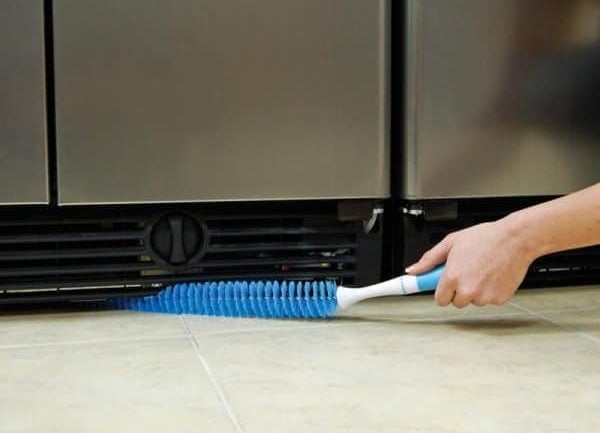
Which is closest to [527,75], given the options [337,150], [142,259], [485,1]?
[485,1]

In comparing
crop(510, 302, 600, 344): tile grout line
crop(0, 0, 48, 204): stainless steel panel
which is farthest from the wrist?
crop(0, 0, 48, 204): stainless steel panel

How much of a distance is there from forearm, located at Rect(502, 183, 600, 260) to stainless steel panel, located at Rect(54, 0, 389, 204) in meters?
0.21

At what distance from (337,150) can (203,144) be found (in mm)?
150

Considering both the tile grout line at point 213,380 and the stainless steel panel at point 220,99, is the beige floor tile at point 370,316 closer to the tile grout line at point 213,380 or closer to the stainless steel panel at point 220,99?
the tile grout line at point 213,380

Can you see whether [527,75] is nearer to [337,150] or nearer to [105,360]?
[337,150]

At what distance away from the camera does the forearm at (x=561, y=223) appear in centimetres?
73

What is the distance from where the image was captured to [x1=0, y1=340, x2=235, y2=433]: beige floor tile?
0.56 m

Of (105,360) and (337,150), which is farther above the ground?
(337,150)

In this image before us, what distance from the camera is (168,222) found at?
0.92 metres

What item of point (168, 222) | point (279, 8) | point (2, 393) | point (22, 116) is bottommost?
point (2, 393)

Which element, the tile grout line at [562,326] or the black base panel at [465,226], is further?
the black base panel at [465,226]

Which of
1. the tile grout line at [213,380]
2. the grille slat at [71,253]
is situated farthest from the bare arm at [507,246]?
the grille slat at [71,253]

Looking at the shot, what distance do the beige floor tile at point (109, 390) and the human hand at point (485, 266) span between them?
256 millimetres

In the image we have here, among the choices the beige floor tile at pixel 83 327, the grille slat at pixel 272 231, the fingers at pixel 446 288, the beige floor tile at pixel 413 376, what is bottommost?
the beige floor tile at pixel 413 376
